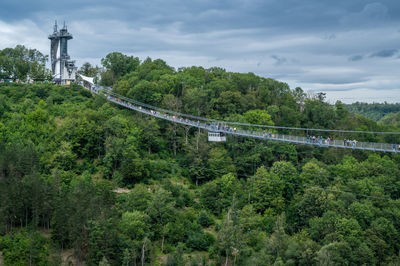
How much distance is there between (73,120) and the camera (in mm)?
46812

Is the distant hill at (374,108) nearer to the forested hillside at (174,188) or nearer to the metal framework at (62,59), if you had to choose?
the forested hillside at (174,188)

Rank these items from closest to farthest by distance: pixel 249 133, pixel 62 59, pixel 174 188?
pixel 174 188
pixel 249 133
pixel 62 59

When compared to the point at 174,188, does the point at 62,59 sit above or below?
above

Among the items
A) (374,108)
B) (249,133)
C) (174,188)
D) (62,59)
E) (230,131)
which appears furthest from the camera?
(374,108)

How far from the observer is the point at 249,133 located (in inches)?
1722

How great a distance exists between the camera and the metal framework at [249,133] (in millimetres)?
36469

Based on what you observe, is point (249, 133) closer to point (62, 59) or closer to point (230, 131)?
point (230, 131)

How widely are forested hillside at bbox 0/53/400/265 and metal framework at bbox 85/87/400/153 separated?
4.76 ft

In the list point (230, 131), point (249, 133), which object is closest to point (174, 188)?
point (230, 131)

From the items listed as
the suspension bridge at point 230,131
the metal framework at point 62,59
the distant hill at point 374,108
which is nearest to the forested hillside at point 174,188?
the suspension bridge at point 230,131

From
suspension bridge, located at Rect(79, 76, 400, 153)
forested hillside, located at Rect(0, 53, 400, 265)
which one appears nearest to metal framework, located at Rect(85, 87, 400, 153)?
suspension bridge, located at Rect(79, 76, 400, 153)

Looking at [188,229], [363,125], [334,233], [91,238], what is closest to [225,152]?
[188,229]

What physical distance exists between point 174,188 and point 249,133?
10.4 m

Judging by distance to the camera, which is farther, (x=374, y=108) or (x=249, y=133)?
(x=374, y=108)
